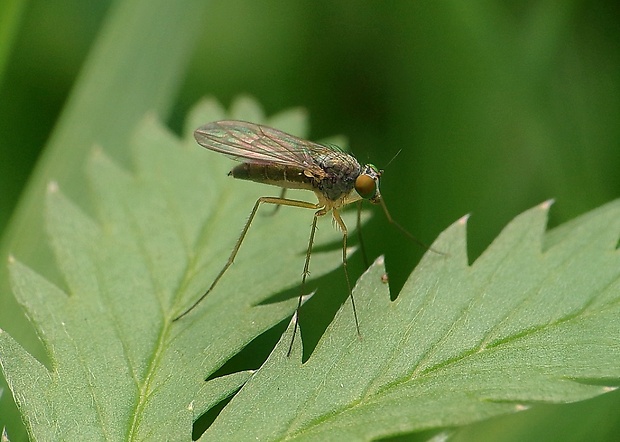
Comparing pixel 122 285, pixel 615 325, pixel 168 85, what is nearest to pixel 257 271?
pixel 122 285

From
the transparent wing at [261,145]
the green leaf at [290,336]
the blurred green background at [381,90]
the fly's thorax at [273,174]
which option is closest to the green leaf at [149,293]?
the green leaf at [290,336]

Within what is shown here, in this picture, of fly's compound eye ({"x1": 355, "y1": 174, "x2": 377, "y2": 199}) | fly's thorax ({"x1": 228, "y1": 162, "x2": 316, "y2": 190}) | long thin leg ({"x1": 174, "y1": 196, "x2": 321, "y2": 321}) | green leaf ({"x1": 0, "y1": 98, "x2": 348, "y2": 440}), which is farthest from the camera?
fly's thorax ({"x1": 228, "y1": 162, "x2": 316, "y2": 190})

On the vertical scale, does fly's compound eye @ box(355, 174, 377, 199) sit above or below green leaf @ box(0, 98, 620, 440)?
above

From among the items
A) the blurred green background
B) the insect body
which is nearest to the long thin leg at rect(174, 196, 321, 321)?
the insect body

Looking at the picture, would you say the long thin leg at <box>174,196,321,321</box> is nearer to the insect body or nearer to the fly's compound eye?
the insect body

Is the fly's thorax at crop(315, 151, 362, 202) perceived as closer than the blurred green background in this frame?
Yes

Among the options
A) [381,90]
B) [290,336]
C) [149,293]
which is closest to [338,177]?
[149,293]

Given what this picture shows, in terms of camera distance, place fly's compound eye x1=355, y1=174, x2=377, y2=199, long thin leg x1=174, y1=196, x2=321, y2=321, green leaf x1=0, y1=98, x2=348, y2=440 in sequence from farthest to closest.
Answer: fly's compound eye x1=355, y1=174, x2=377, y2=199 → long thin leg x1=174, y1=196, x2=321, y2=321 → green leaf x1=0, y1=98, x2=348, y2=440
